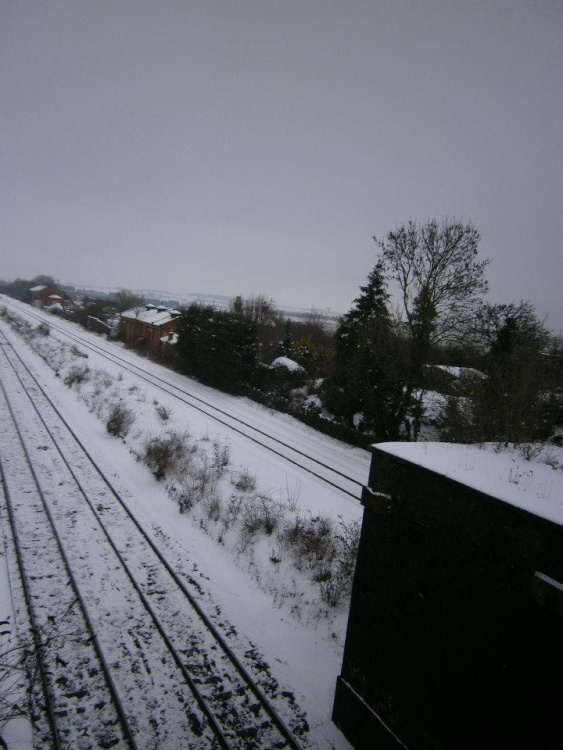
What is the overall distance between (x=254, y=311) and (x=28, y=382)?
36.5 m

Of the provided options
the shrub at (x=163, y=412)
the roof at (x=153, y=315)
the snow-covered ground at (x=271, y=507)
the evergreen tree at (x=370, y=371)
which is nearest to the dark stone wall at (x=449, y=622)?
the snow-covered ground at (x=271, y=507)

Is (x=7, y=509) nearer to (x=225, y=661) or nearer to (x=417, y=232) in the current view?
(x=225, y=661)

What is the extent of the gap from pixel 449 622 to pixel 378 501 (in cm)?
127

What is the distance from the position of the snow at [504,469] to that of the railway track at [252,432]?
8032 mm

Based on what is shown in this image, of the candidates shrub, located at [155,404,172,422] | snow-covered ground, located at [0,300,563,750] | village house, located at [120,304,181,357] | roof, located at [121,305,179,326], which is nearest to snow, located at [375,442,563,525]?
snow-covered ground, located at [0,300,563,750]

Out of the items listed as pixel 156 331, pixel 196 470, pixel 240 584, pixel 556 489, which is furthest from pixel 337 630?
pixel 156 331

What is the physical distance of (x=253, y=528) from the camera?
9.21m

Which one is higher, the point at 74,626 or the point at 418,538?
the point at 418,538

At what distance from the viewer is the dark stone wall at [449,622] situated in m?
2.87

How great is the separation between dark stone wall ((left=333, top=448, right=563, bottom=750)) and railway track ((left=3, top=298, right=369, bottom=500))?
24.6ft

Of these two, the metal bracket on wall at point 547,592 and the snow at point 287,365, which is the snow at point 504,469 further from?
the snow at point 287,365

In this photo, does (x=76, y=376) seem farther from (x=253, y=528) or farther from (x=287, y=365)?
(x=253, y=528)

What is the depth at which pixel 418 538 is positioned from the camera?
3867 millimetres

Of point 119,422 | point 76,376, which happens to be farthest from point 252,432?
point 76,376
